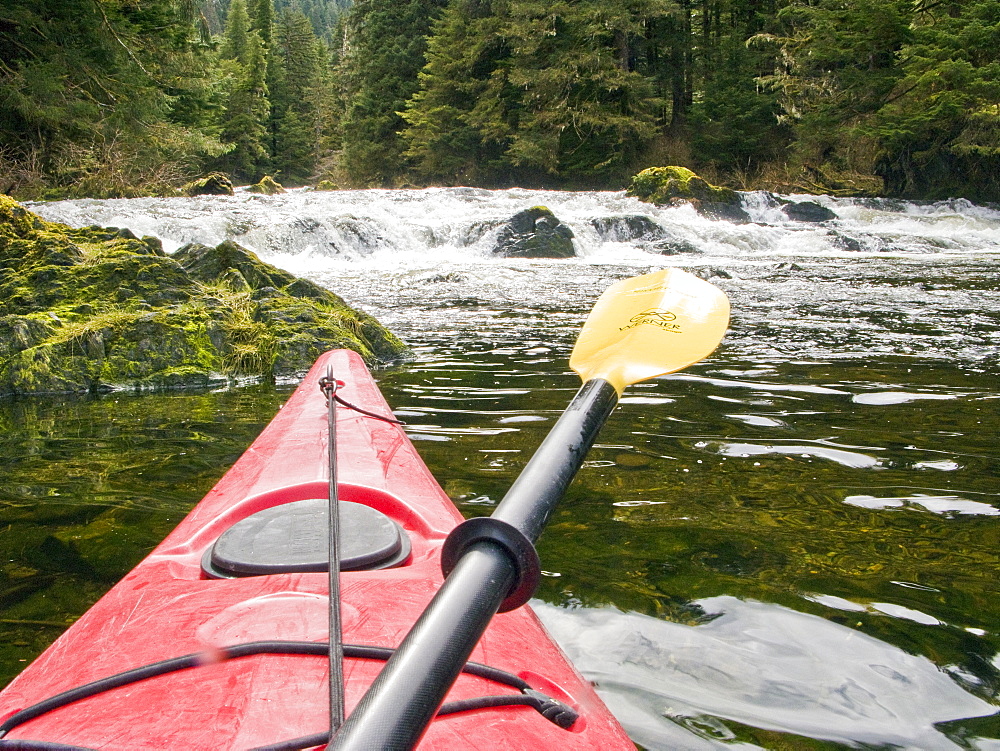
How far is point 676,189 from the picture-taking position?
15648 mm

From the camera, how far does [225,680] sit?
0.90 m

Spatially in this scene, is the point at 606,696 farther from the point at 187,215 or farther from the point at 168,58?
the point at 168,58

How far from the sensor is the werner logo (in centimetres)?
180

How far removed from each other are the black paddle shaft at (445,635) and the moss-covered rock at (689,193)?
1481cm

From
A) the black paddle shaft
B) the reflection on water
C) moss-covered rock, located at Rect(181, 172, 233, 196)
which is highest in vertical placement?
moss-covered rock, located at Rect(181, 172, 233, 196)

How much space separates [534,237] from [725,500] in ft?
30.4

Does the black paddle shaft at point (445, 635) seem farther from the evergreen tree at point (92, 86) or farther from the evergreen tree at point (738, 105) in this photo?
the evergreen tree at point (738, 105)

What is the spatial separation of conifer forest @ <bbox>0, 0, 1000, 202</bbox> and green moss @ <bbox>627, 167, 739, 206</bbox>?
4600 millimetres

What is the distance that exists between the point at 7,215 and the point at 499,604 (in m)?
5.42

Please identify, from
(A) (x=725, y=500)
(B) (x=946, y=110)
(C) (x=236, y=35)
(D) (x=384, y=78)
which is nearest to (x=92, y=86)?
(A) (x=725, y=500)

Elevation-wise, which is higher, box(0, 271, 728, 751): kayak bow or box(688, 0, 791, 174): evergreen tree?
box(688, 0, 791, 174): evergreen tree

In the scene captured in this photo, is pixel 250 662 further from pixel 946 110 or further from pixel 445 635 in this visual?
pixel 946 110

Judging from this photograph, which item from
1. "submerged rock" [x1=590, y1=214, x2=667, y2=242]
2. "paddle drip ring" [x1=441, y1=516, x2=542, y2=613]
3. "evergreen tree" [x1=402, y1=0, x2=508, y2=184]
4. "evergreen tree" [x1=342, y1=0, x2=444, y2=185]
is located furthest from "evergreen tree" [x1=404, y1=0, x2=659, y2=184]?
"paddle drip ring" [x1=441, y1=516, x2=542, y2=613]

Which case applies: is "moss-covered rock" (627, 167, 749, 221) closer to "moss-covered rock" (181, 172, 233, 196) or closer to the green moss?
the green moss
